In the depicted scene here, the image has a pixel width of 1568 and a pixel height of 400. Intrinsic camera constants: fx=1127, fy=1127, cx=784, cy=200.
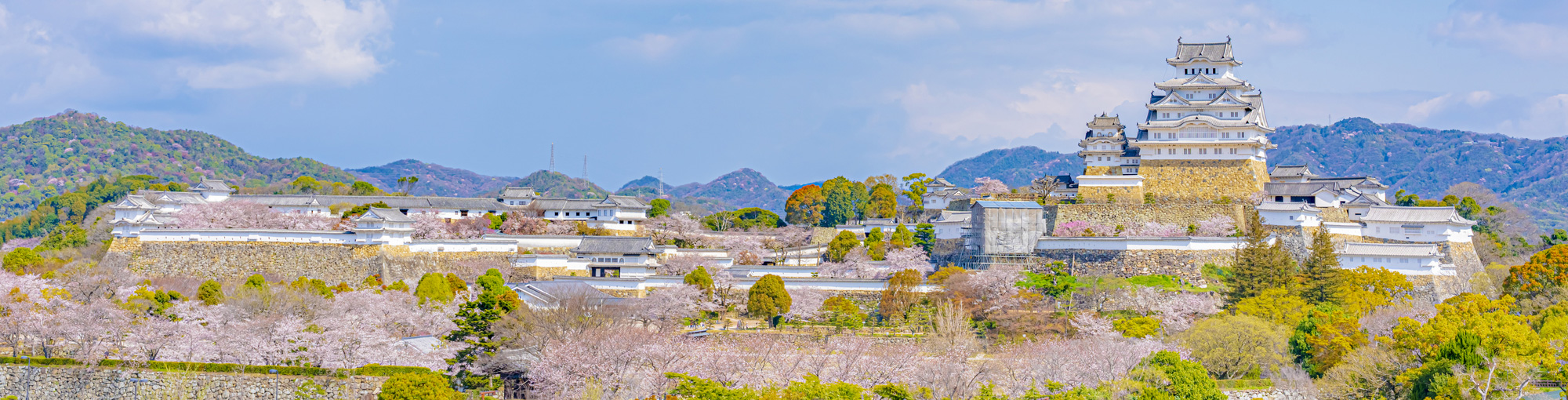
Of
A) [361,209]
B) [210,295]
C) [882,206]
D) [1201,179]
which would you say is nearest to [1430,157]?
[882,206]

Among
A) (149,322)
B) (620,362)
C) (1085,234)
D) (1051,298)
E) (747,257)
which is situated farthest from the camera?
(747,257)

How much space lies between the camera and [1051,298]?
32.9 metres

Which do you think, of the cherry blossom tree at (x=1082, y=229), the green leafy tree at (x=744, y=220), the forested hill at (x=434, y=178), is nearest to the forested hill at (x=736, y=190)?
the forested hill at (x=434, y=178)

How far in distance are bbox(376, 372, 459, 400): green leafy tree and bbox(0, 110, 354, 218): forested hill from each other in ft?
250

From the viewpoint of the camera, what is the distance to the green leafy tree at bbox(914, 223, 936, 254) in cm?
4322

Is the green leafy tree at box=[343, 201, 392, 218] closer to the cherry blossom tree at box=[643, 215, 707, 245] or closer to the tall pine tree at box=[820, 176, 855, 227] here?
the cherry blossom tree at box=[643, 215, 707, 245]

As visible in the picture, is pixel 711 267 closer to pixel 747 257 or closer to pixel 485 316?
pixel 747 257

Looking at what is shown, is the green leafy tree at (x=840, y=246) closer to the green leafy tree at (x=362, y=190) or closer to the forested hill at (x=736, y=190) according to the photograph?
the green leafy tree at (x=362, y=190)

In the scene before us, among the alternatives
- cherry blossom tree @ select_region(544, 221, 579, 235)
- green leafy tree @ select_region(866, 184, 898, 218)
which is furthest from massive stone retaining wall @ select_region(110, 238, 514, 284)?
green leafy tree @ select_region(866, 184, 898, 218)

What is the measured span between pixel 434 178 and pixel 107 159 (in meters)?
76.4

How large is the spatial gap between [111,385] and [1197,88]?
35047 millimetres

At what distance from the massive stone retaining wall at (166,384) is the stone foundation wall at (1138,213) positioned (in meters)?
23.5

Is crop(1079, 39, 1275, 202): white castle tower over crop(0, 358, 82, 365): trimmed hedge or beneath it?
over

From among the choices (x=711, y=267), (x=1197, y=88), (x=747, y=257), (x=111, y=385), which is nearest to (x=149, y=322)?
(x=111, y=385)
